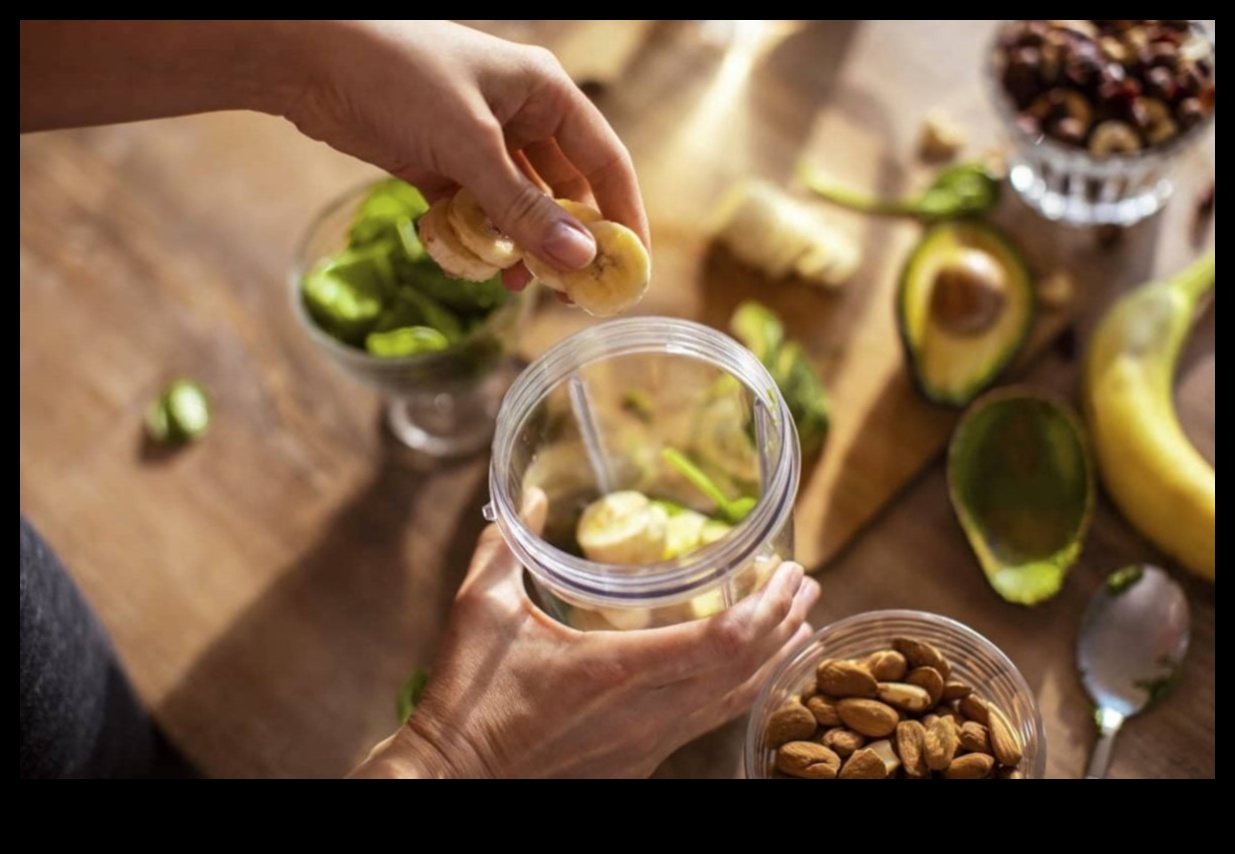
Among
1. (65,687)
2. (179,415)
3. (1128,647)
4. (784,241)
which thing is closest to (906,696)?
(1128,647)

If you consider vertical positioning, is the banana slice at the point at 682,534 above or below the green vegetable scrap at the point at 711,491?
above

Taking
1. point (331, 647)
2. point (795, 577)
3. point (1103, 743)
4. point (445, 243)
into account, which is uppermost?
point (445, 243)

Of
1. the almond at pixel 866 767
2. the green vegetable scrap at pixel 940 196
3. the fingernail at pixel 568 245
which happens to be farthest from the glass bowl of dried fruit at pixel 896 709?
the green vegetable scrap at pixel 940 196

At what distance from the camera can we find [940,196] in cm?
114

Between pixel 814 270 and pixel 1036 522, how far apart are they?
0.31 m

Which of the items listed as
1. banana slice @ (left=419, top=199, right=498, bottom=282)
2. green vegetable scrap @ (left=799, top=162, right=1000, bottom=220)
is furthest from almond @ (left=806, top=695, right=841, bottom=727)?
green vegetable scrap @ (left=799, top=162, right=1000, bottom=220)

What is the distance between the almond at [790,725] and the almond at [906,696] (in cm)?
5

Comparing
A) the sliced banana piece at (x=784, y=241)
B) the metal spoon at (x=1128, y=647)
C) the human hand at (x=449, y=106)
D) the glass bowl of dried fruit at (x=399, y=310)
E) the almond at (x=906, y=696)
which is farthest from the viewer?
the sliced banana piece at (x=784, y=241)

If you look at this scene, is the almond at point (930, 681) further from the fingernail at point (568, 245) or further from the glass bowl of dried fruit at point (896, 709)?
the fingernail at point (568, 245)

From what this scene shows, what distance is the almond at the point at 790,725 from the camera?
2.64ft

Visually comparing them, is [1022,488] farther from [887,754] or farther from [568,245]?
[568,245]

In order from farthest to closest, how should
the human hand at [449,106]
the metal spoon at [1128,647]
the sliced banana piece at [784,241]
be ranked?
the sliced banana piece at [784,241] → the metal spoon at [1128,647] → the human hand at [449,106]

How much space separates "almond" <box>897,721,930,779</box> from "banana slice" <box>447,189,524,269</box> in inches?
15.7

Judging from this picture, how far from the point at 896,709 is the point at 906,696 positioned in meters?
0.01
